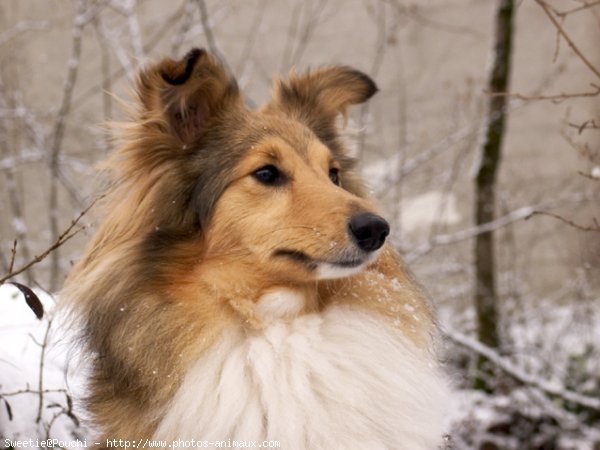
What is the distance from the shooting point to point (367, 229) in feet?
8.56

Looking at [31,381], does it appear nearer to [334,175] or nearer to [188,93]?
[188,93]

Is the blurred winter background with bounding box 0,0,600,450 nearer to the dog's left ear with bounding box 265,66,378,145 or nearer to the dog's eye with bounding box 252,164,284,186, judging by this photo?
the dog's left ear with bounding box 265,66,378,145

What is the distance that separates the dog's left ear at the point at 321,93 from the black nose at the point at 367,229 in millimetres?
1006

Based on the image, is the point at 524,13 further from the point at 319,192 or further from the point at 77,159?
the point at 319,192

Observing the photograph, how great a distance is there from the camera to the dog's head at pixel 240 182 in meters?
2.67

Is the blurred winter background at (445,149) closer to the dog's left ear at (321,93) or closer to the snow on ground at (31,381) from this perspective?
the snow on ground at (31,381)

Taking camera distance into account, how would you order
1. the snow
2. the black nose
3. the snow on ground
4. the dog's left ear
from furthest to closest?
the snow, the dog's left ear, the snow on ground, the black nose

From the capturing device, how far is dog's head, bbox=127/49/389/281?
2.67 m

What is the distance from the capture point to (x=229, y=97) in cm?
314

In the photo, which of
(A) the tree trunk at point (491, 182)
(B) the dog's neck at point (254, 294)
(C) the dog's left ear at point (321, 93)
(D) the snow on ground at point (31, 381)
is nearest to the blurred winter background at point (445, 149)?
(A) the tree trunk at point (491, 182)

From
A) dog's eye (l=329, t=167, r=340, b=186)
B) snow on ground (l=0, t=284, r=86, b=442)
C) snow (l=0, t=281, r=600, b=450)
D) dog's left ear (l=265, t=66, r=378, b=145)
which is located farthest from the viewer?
snow (l=0, t=281, r=600, b=450)

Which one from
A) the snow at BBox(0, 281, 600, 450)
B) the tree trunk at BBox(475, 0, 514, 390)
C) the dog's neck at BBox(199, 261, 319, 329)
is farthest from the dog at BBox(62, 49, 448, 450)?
the tree trunk at BBox(475, 0, 514, 390)

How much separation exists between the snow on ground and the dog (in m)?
0.28

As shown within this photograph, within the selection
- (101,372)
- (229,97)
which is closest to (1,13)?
(229,97)
